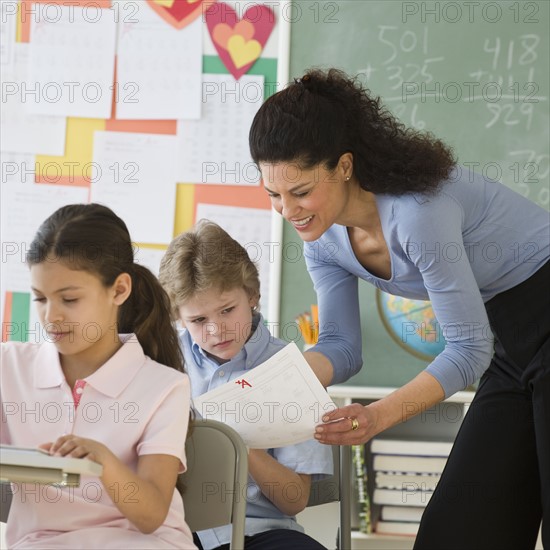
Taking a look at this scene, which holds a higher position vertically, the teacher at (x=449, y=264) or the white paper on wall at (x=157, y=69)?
the white paper on wall at (x=157, y=69)

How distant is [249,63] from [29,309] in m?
1.09

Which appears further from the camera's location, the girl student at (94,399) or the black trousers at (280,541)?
the black trousers at (280,541)

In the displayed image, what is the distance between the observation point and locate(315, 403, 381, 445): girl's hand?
54.5 inches

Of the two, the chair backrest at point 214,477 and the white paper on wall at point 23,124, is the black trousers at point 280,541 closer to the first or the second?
the chair backrest at point 214,477

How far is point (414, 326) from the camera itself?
2.76 metres

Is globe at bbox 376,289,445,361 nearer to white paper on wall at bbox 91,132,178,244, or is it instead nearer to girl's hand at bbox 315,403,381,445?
white paper on wall at bbox 91,132,178,244

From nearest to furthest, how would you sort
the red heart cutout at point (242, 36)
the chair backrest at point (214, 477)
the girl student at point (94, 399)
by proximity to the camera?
the girl student at point (94, 399) → the chair backrest at point (214, 477) → the red heart cutout at point (242, 36)

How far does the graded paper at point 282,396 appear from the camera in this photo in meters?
1.38

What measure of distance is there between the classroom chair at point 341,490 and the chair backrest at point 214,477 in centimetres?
32

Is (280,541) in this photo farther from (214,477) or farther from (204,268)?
(204,268)

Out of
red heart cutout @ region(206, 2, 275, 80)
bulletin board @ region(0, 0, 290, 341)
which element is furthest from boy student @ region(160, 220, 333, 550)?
red heart cutout @ region(206, 2, 275, 80)

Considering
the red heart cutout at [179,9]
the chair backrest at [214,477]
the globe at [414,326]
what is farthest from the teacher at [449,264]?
the red heart cutout at [179,9]

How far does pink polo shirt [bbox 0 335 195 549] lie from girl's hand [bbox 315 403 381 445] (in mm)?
→ 236

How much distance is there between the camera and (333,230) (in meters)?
1.65
